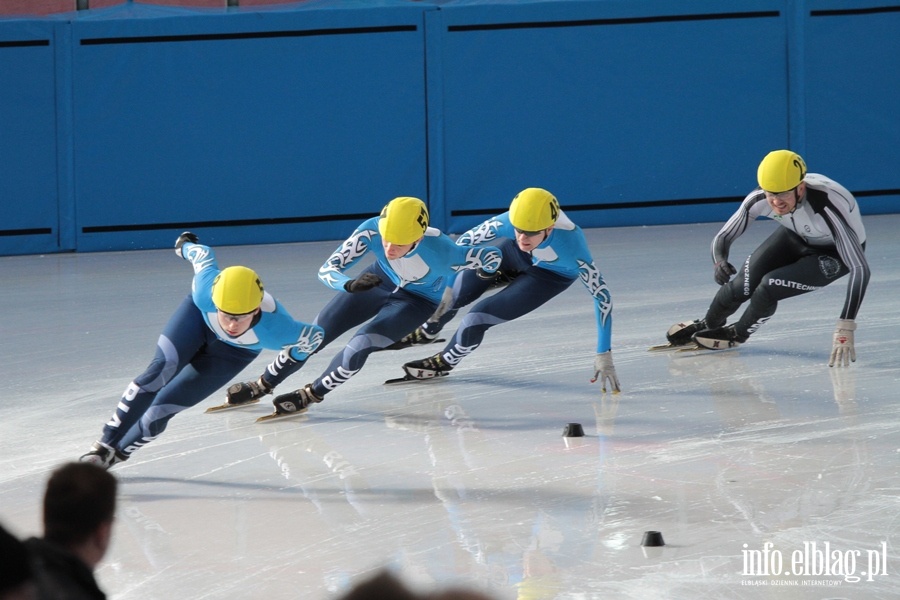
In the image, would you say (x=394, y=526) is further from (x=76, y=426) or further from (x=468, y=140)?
(x=468, y=140)

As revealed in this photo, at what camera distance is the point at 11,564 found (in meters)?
1.57

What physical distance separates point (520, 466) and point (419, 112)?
24.9 feet

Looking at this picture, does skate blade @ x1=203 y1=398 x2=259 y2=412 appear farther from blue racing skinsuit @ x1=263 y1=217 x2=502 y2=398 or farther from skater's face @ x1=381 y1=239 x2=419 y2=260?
skater's face @ x1=381 y1=239 x2=419 y2=260

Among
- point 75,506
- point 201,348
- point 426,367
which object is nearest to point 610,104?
point 426,367

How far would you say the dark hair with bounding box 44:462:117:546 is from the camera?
2051 mm

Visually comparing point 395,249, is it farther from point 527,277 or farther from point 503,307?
point 527,277

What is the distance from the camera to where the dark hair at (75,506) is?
205 cm

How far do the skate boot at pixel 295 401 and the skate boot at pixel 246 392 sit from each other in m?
0.21

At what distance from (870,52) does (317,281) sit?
673 cm

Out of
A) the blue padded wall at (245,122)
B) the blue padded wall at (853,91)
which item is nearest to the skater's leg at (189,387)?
the blue padded wall at (245,122)

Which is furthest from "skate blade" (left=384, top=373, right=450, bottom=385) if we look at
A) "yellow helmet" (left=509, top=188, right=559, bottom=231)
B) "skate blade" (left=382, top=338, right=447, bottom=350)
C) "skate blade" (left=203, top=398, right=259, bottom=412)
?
"yellow helmet" (left=509, top=188, right=559, bottom=231)

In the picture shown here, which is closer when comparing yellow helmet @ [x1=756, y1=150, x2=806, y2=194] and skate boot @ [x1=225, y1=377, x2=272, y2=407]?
skate boot @ [x1=225, y1=377, x2=272, y2=407]

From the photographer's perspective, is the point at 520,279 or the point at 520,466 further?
the point at 520,279

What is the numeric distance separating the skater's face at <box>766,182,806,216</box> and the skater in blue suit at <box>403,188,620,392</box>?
104 cm
